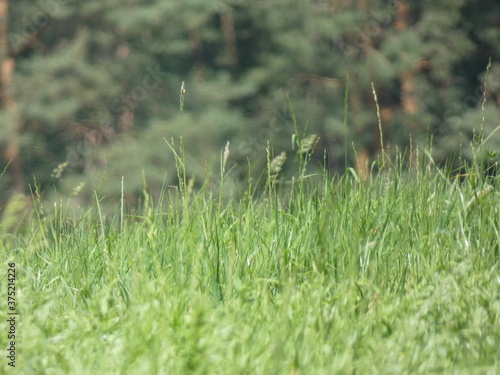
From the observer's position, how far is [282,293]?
6.17 ft

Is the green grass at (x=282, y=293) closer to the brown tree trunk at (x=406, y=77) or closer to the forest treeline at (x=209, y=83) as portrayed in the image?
the forest treeline at (x=209, y=83)

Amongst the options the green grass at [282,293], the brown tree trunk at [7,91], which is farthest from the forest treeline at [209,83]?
the green grass at [282,293]

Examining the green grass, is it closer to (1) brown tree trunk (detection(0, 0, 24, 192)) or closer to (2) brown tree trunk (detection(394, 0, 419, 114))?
(1) brown tree trunk (detection(0, 0, 24, 192))

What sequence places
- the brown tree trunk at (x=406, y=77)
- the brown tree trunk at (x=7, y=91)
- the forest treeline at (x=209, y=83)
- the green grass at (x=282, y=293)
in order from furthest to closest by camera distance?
the brown tree trunk at (x=406, y=77) < the forest treeline at (x=209, y=83) < the brown tree trunk at (x=7, y=91) < the green grass at (x=282, y=293)

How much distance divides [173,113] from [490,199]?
1746cm

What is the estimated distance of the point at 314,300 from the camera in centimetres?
174

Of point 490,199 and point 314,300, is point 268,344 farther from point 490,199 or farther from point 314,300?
point 490,199

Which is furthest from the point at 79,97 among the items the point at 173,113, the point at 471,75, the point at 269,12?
the point at 471,75

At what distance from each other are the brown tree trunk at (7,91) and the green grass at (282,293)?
629 inches

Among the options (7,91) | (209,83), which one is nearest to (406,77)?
(209,83)

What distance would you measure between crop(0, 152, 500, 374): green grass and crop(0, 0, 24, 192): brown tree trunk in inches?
629

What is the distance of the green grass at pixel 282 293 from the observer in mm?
1511

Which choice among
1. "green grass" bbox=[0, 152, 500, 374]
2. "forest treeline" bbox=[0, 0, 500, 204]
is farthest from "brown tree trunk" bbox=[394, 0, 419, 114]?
"green grass" bbox=[0, 152, 500, 374]

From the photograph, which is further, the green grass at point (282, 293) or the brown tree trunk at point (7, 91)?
the brown tree trunk at point (7, 91)
